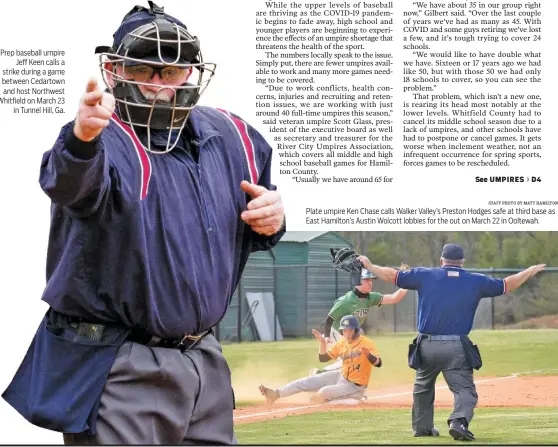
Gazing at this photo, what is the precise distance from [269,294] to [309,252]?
0.57 m

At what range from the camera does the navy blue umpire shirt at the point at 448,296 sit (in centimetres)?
750

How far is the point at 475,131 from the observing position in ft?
21.6

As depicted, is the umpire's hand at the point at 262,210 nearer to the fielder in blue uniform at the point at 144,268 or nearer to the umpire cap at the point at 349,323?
the fielder in blue uniform at the point at 144,268

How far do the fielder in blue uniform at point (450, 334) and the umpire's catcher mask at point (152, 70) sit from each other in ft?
15.0

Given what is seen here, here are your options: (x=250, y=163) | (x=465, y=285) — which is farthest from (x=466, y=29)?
(x=250, y=163)

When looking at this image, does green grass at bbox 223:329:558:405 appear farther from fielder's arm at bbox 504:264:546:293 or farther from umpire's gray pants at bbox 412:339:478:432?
fielder's arm at bbox 504:264:546:293

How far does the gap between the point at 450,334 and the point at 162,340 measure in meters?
4.71

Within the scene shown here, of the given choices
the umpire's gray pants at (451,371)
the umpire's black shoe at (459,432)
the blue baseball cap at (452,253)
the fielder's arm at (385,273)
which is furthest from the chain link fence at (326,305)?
the umpire's black shoe at (459,432)

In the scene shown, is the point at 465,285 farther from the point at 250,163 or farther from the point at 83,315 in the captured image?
the point at 83,315

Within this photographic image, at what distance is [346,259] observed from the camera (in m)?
8.57

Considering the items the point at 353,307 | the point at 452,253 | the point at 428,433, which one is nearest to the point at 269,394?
the point at 353,307

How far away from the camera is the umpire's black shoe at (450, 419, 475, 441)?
24.7 feet

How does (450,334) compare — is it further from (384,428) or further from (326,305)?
(326,305)

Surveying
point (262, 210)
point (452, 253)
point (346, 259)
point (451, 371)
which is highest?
point (262, 210)
